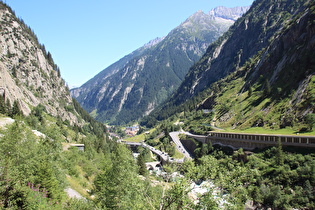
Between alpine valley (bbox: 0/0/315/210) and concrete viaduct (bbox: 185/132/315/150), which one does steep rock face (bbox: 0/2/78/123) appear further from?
concrete viaduct (bbox: 185/132/315/150)

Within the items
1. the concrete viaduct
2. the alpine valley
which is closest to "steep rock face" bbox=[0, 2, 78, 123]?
the alpine valley

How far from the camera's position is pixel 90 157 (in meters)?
73.1

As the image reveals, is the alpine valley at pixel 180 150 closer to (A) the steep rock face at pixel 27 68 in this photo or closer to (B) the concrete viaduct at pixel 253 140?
(B) the concrete viaduct at pixel 253 140

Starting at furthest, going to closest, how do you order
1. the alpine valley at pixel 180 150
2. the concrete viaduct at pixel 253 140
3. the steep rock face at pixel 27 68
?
1. the steep rock face at pixel 27 68
2. the concrete viaduct at pixel 253 140
3. the alpine valley at pixel 180 150

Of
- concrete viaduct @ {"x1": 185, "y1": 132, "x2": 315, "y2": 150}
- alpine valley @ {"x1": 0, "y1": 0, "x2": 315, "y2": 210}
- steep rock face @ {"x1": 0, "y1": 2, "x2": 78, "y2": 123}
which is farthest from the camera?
steep rock face @ {"x1": 0, "y1": 2, "x2": 78, "y2": 123}

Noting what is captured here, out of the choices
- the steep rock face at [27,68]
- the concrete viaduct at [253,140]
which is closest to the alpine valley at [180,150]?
the concrete viaduct at [253,140]

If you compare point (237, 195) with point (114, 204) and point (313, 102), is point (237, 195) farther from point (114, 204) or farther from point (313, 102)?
point (313, 102)

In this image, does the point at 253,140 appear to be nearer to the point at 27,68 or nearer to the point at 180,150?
the point at 180,150

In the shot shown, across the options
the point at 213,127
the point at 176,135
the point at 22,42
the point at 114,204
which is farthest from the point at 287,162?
the point at 22,42

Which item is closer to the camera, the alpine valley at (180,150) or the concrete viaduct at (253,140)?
the alpine valley at (180,150)

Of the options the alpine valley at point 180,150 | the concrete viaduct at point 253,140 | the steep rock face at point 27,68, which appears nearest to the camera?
the alpine valley at point 180,150

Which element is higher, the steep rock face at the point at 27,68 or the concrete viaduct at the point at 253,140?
the steep rock face at the point at 27,68

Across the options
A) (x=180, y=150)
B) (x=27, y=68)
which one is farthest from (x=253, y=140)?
(x=27, y=68)

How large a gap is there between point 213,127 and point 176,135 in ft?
123
